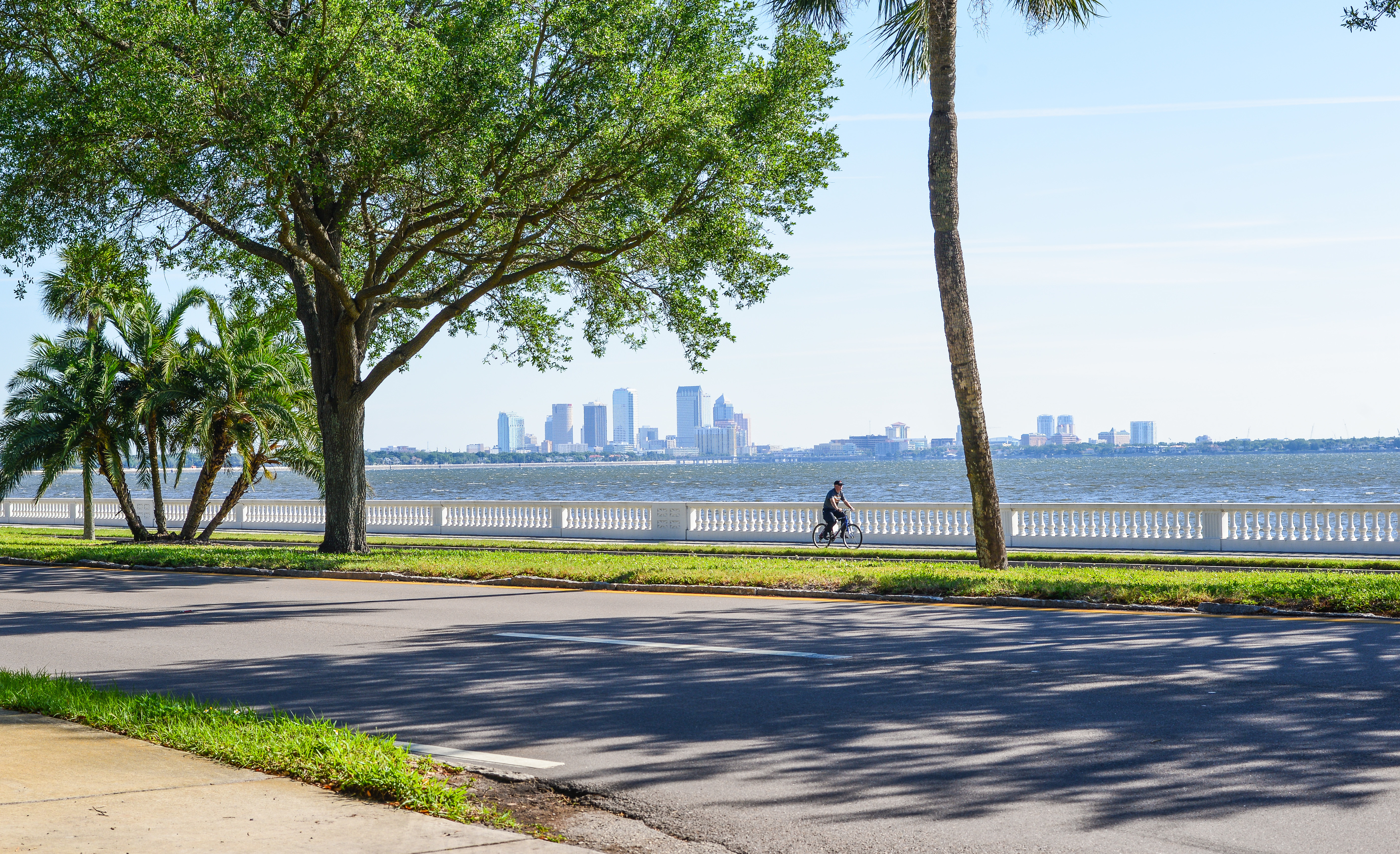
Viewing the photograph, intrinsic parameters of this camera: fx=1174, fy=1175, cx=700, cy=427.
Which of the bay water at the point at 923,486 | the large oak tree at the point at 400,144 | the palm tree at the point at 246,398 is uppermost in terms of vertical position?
the large oak tree at the point at 400,144

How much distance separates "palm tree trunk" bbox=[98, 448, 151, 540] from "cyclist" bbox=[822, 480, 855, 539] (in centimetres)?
1738

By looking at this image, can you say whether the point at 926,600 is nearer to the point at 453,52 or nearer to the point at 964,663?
the point at 964,663

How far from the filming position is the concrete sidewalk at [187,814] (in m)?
4.76

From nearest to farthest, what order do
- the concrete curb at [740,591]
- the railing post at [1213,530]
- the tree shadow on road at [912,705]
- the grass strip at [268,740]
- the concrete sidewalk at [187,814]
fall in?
1. the concrete sidewalk at [187,814]
2. the grass strip at [268,740]
3. the tree shadow on road at [912,705]
4. the concrete curb at [740,591]
5. the railing post at [1213,530]

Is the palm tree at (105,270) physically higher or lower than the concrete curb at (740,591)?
higher

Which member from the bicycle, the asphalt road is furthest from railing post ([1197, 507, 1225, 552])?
the asphalt road

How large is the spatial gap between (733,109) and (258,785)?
48.0 ft

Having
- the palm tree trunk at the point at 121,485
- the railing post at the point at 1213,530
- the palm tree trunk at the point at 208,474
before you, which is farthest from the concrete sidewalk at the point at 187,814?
the palm tree trunk at the point at 121,485

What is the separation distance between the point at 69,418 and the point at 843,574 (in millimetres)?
22716

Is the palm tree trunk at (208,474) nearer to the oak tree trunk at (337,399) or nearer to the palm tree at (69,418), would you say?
the palm tree at (69,418)

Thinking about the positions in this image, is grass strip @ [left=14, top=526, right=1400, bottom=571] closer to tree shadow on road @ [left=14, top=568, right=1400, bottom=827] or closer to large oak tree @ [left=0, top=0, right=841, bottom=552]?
large oak tree @ [left=0, top=0, right=841, bottom=552]

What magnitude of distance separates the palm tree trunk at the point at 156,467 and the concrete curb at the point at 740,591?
350 inches

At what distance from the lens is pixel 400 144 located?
666 inches

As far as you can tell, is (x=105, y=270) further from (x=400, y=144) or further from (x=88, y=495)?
(x=88, y=495)
